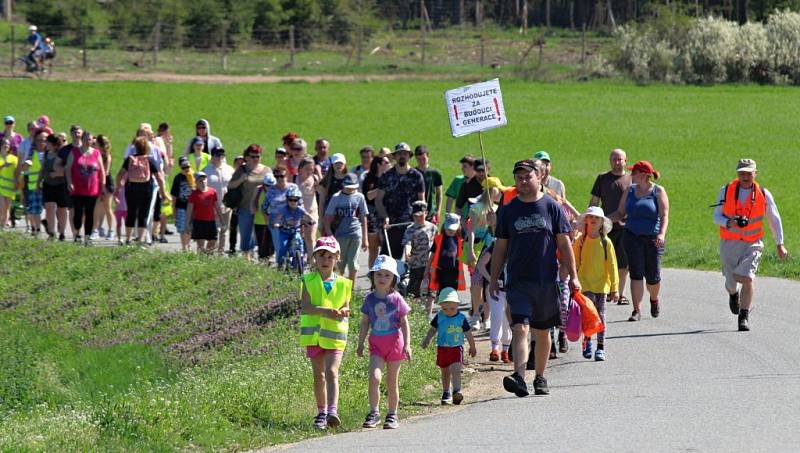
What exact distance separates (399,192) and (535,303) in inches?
266

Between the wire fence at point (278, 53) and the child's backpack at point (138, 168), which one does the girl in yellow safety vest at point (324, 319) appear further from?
the wire fence at point (278, 53)

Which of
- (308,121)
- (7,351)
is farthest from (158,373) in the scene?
(308,121)

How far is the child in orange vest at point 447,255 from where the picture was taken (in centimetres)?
1697

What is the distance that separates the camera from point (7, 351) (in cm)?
1975

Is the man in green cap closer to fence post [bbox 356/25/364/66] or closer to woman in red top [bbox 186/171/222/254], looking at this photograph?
woman in red top [bbox 186/171/222/254]

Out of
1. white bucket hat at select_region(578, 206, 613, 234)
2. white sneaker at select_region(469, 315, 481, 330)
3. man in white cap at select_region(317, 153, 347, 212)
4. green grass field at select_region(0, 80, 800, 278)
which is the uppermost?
white bucket hat at select_region(578, 206, 613, 234)

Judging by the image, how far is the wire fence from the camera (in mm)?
62719

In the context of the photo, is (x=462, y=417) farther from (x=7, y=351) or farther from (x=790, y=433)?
(x=7, y=351)

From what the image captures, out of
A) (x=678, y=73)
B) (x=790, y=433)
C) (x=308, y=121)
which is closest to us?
(x=790, y=433)

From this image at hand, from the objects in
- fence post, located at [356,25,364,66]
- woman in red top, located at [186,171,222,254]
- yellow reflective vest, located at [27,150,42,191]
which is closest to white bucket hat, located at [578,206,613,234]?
woman in red top, located at [186,171,222,254]

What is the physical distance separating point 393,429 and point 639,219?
652 cm

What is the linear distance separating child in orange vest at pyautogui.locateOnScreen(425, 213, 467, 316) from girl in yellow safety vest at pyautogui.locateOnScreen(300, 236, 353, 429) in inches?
179

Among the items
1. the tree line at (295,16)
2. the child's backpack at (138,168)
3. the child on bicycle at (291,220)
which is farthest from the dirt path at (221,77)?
the child on bicycle at (291,220)

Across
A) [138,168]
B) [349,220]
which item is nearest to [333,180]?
[349,220]
